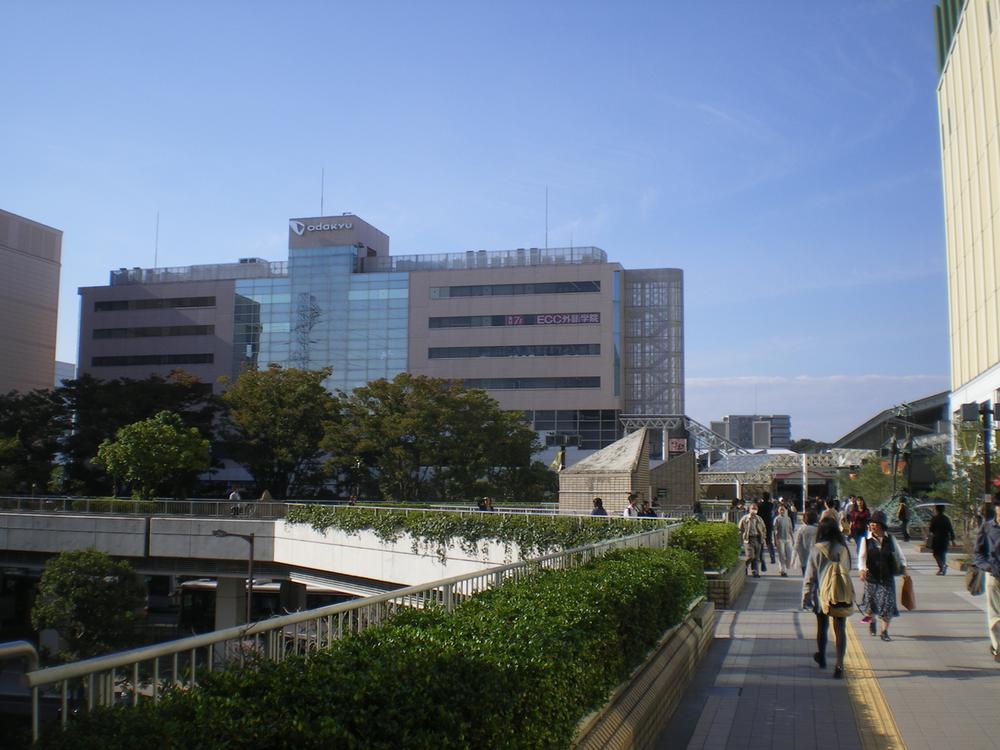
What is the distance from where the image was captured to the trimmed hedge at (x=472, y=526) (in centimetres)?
2012

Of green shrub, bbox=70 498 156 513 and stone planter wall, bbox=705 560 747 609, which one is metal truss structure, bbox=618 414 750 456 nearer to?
green shrub, bbox=70 498 156 513

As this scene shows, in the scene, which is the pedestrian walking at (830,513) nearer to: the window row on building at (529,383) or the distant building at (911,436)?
the distant building at (911,436)

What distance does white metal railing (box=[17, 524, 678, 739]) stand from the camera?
10.5 ft

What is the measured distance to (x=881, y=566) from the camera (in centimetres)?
1113

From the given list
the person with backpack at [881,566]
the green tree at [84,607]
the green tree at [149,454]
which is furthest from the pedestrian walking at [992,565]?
the green tree at [149,454]

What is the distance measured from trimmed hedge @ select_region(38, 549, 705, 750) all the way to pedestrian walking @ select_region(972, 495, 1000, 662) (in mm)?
5431

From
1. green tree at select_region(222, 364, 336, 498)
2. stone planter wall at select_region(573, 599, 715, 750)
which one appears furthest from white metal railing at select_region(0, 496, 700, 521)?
stone planter wall at select_region(573, 599, 715, 750)

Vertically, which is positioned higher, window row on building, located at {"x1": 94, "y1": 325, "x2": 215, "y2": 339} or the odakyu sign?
the odakyu sign

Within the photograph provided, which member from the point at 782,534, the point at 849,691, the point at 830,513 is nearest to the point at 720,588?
the point at 830,513

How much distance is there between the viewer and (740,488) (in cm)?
6372

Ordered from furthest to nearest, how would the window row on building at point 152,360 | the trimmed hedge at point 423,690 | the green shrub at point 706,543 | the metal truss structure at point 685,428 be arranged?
the window row on building at point 152,360 → the metal truss structure at point 685,428 → the green shrub at point 706,543 → the trimmed hedge at point 423,690

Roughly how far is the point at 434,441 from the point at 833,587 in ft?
125

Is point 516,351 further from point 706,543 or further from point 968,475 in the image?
point 706,543

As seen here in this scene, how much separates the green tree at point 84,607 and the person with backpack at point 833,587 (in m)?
26.9
